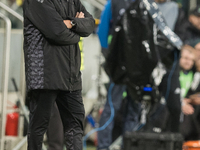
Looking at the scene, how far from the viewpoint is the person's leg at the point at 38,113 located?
2588mm

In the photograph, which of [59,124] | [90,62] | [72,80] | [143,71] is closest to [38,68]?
[72,80]

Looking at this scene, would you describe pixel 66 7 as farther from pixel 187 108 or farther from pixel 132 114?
pixel 187 108

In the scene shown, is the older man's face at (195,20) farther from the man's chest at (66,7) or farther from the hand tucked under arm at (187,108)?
the man's chest at (66,7)

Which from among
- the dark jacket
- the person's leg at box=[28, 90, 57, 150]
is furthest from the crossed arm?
the person's leg at box=[28, 90, 57, 150]

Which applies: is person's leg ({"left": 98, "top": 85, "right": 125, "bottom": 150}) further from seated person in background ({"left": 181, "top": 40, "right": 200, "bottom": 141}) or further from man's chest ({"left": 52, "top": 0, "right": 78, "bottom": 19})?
man's chest ({"left": 52, "top": 0, "right": 78, "bottom": 19})

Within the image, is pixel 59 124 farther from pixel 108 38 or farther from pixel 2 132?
pixel 108 38

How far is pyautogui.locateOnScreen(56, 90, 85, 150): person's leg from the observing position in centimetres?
266

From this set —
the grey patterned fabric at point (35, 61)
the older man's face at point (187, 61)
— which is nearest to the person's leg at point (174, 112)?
the older man's face at point (187, 61)

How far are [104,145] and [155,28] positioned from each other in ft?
4.11

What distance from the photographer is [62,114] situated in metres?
2.72

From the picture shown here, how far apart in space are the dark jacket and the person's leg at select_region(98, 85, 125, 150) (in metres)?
1.63

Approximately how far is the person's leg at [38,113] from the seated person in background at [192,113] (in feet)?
9.87

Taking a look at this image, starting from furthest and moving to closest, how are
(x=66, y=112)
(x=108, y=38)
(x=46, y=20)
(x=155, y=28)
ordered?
1. (x=108, y=38)
2. (x=155, y=28)
3. (x=66, y=112)
4. (x=46, y=20)

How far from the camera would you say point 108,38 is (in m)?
4.15
